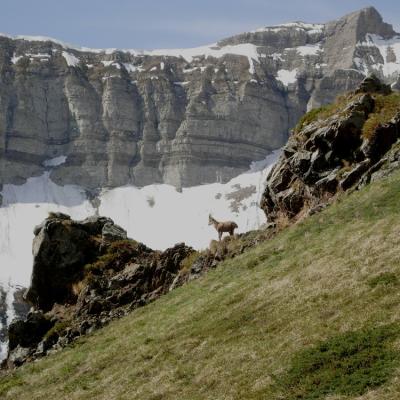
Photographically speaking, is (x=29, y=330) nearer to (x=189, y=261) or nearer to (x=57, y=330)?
(x=57, y=330)

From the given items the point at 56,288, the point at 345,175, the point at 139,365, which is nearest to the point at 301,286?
the point at 139,365

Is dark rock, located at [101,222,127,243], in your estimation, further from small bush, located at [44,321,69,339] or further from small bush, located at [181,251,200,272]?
small bush, located at [44,321,69,339]

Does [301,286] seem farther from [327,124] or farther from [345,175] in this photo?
[327,124]

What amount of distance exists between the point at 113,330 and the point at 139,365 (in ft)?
28.5

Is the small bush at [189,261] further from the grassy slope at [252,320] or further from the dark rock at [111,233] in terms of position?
the dark rock at [111,233]

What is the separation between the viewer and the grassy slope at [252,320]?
2303 cm

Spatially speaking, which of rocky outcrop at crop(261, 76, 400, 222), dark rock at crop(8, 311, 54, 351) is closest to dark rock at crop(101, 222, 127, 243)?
dark rock at crop(8, 311, 54, 351)

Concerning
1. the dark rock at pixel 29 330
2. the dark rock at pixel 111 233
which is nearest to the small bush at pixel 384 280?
the dark rock at pixel 29 330

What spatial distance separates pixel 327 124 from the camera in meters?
45.2

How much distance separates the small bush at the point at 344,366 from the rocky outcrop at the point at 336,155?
20091 mm

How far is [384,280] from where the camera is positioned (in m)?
25.3

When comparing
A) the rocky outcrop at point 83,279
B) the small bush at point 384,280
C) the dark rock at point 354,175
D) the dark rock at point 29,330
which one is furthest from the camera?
the dark rock at point 354,175

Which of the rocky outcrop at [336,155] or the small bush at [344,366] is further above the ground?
the rocky outcrop at [336,155]

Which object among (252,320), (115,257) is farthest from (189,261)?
(252,320)
